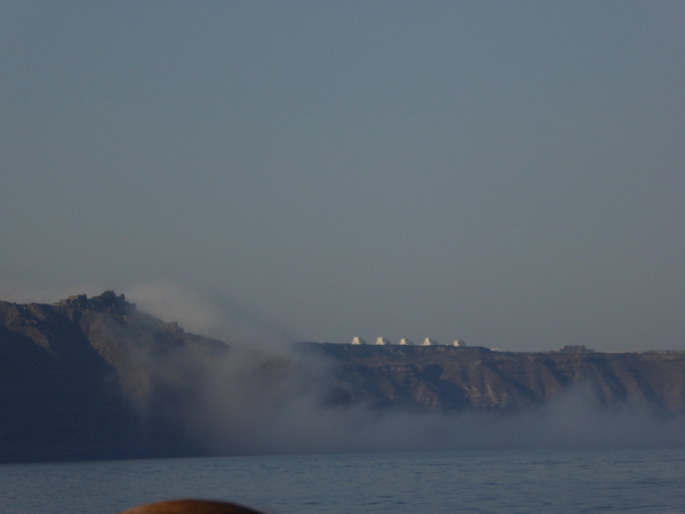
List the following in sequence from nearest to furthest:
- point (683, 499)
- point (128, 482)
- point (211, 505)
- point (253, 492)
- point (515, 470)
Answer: point (211, 505)
point (683, 499)
point (253, 492)
point (128, 482)
point (515, 470)

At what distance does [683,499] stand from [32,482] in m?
102

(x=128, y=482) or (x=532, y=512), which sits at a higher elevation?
(x=128, y=482)

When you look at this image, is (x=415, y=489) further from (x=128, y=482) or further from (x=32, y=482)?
(x=32, y=482)

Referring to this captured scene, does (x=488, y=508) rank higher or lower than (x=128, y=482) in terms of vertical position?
lower

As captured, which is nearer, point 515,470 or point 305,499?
point 305,499

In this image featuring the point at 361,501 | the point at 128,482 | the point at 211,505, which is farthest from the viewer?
the point at 128,482

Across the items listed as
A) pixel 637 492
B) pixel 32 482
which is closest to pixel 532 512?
pixel 637 492

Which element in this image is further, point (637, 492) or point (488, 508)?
point (637, 492)

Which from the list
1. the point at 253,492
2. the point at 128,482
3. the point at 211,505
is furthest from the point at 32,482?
the point at 211,505

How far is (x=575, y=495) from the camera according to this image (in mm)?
106938

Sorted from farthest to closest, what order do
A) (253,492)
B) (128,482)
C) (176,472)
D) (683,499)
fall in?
1. (176,472)
2. (128,482)
3. (253,492)
4. (683,499)

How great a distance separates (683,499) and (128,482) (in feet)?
274

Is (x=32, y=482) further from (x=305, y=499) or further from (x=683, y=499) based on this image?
(x=683, y=499)

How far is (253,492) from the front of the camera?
390 feet
